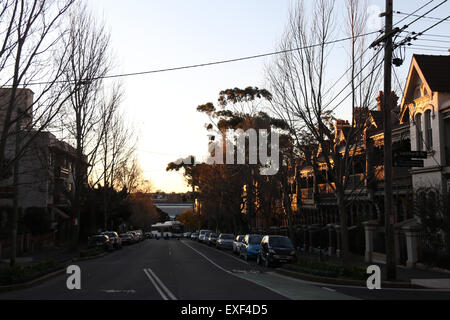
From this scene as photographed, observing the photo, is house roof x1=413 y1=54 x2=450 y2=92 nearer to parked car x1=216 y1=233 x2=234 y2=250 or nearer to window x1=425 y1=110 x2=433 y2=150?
window x1=425 y1=110 x2=433 y2=150

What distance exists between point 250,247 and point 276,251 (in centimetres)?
652

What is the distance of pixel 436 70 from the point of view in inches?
1005

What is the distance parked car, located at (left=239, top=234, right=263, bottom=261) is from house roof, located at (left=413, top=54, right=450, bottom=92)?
14.3 metres

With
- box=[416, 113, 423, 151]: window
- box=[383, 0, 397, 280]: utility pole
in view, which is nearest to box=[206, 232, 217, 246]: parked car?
box=[416, 113, 423, 151]: window

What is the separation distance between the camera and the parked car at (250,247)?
101 feet

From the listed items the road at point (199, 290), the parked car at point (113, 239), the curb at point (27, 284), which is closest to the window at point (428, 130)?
the road at point (199, 290)

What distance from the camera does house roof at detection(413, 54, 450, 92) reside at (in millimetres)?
24406

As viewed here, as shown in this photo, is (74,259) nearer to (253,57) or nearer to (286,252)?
(286,252)

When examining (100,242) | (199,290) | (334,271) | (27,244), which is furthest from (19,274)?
(100,242)
